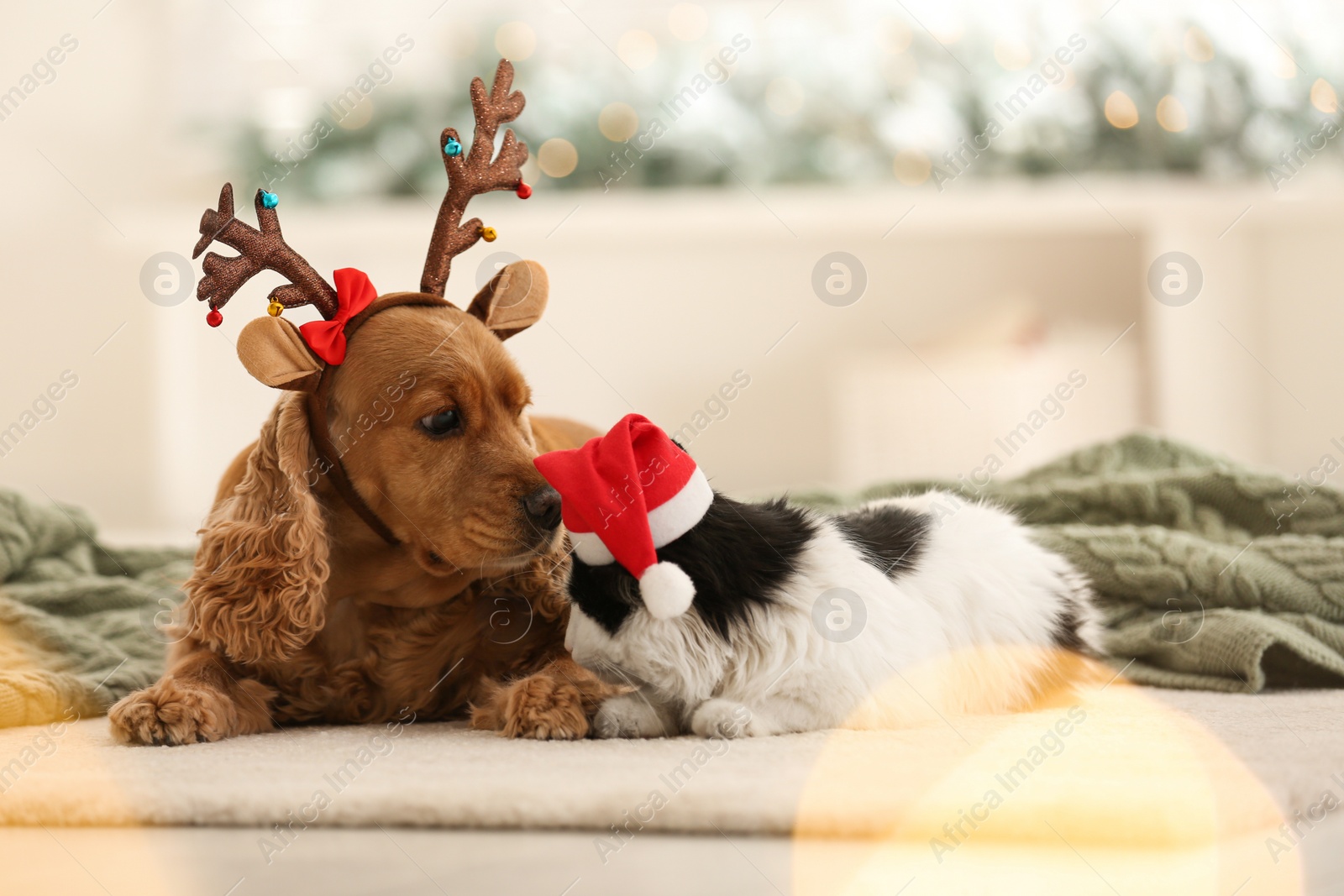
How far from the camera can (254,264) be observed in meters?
1.55

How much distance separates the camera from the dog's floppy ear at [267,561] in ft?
4.86

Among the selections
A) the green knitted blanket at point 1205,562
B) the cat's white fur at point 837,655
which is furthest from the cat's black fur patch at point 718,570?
the green knitted blanket at point 1205,562

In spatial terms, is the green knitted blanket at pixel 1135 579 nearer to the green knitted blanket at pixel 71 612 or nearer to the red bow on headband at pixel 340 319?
the green knitted blanket at pixel 71 612

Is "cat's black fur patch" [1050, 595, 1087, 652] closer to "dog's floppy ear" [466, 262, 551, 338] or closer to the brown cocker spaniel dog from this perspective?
the brown cocker spaniel dog

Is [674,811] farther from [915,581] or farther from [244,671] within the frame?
[244,671]

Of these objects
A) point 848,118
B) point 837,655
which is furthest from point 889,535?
point 848,118

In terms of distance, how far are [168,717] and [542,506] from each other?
520mm

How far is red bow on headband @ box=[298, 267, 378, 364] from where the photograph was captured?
1.52 meters

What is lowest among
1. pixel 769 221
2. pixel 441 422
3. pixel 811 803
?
pixel 811 803

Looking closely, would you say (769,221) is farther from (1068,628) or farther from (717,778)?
(717,778)

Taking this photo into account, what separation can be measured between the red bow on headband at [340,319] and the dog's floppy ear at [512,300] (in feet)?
0.54

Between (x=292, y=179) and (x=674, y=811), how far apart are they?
4667 mm

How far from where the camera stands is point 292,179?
5.11 meters

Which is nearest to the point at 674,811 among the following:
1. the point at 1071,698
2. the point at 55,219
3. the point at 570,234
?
the point at 1071,698
